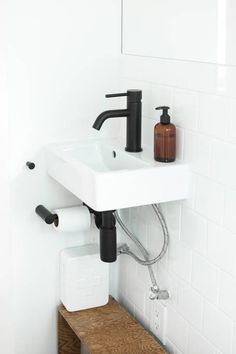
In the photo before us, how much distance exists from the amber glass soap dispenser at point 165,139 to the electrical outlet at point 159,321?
1.82ft

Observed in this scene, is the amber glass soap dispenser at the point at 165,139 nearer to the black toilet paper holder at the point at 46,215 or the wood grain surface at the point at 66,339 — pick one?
the black toilet paper holder at the point at 46,215

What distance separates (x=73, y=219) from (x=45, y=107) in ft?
1.38

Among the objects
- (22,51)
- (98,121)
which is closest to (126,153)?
(98,121)

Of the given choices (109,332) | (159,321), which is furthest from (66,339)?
(159,321)

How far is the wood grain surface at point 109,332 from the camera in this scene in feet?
6.23

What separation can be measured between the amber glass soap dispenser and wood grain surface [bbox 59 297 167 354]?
0.66 m

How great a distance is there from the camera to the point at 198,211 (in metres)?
1.70

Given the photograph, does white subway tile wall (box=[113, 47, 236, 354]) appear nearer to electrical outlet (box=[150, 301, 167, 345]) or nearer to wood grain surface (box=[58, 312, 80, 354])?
electrical outlet (box=[150, 301, 167, 345])

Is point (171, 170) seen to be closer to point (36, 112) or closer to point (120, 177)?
point (120, 177)

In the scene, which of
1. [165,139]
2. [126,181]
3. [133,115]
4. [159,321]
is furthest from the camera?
[159,321]

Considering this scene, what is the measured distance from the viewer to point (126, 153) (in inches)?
74.9

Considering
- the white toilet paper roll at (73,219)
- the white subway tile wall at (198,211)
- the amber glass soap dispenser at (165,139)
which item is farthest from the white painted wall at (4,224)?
the amber glass soap dispenser at (165,139)

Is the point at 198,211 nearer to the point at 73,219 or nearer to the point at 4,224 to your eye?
the point at 73,219

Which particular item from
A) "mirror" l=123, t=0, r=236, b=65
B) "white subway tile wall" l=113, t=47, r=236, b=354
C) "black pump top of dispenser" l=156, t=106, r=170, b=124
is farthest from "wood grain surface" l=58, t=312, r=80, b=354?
"mirror" l=123, t=0, r=236, b=65
